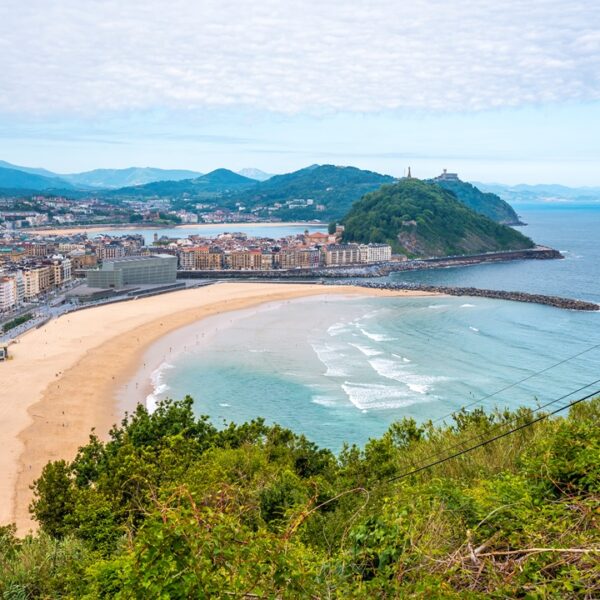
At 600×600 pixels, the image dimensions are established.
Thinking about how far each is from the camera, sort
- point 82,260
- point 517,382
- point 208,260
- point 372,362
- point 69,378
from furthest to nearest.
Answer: point 208,260
point 82,260
point 372,362
point 69,378
point 517,382

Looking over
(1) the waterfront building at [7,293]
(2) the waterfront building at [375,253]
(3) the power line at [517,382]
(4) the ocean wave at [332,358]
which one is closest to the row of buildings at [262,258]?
(2) the waterfront building at [375,253]

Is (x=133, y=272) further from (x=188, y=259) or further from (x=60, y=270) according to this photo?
(x=188, y=259)

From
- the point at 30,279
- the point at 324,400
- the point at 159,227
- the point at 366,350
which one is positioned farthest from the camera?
the point at 159,227

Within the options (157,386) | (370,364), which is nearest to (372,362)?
(370,364)

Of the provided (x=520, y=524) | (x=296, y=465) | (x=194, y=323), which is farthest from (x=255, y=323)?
(x=520, y=524)

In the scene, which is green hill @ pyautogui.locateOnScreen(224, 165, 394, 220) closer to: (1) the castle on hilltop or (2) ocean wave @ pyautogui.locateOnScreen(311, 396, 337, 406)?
(1) the castle on hilltop

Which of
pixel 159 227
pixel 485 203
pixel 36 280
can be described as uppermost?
pixel 485 203

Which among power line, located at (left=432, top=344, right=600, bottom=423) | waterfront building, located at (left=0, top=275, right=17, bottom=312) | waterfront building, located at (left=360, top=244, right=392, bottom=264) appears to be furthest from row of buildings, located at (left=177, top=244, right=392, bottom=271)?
power line, located at (left=432, top=344, right=600, bottom=423)
